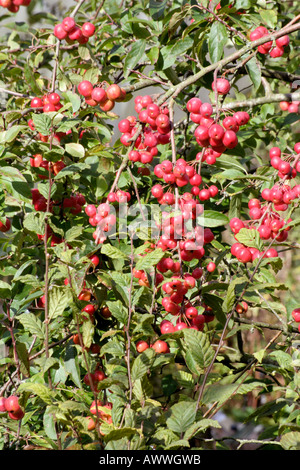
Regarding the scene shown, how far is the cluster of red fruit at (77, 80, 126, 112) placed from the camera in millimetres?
1278

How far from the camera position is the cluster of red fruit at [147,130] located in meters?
1.11

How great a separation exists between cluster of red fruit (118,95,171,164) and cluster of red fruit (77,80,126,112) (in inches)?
2.4

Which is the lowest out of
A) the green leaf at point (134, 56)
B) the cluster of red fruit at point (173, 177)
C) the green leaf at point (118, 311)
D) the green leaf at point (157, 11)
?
the green leaf at point (118, 311)

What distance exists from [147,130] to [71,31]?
0.38 m

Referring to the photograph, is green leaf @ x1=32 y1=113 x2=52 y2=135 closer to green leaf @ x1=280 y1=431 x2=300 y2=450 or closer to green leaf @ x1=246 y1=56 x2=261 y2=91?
green leaf @ x1=246 y1=56 x2=261 y2=91

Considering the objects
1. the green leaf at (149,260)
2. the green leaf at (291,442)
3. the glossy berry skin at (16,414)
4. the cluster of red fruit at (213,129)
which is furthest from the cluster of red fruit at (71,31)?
the green leaf at (291,442)

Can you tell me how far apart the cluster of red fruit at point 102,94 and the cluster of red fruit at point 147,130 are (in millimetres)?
61

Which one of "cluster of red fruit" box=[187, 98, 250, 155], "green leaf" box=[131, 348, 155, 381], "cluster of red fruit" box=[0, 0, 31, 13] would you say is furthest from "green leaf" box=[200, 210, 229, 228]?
"cluster of red fruit" box=[0, 0, 31, 13]

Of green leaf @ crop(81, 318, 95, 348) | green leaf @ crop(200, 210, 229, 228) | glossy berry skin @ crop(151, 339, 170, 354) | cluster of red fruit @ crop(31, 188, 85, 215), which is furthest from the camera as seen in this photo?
cluster of red fruit @ crop(31, 188, 85, 215)

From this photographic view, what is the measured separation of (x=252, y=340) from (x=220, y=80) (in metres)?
2.91

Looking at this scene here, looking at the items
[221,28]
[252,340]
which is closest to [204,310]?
[221,28]

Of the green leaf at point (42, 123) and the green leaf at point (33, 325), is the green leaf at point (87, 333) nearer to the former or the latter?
the green leaf at point (33, 325)

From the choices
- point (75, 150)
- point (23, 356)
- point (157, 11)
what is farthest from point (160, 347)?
point (157, 11)

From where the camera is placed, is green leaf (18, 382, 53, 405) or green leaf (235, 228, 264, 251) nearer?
green leaf (18, 382, 53, 405)
